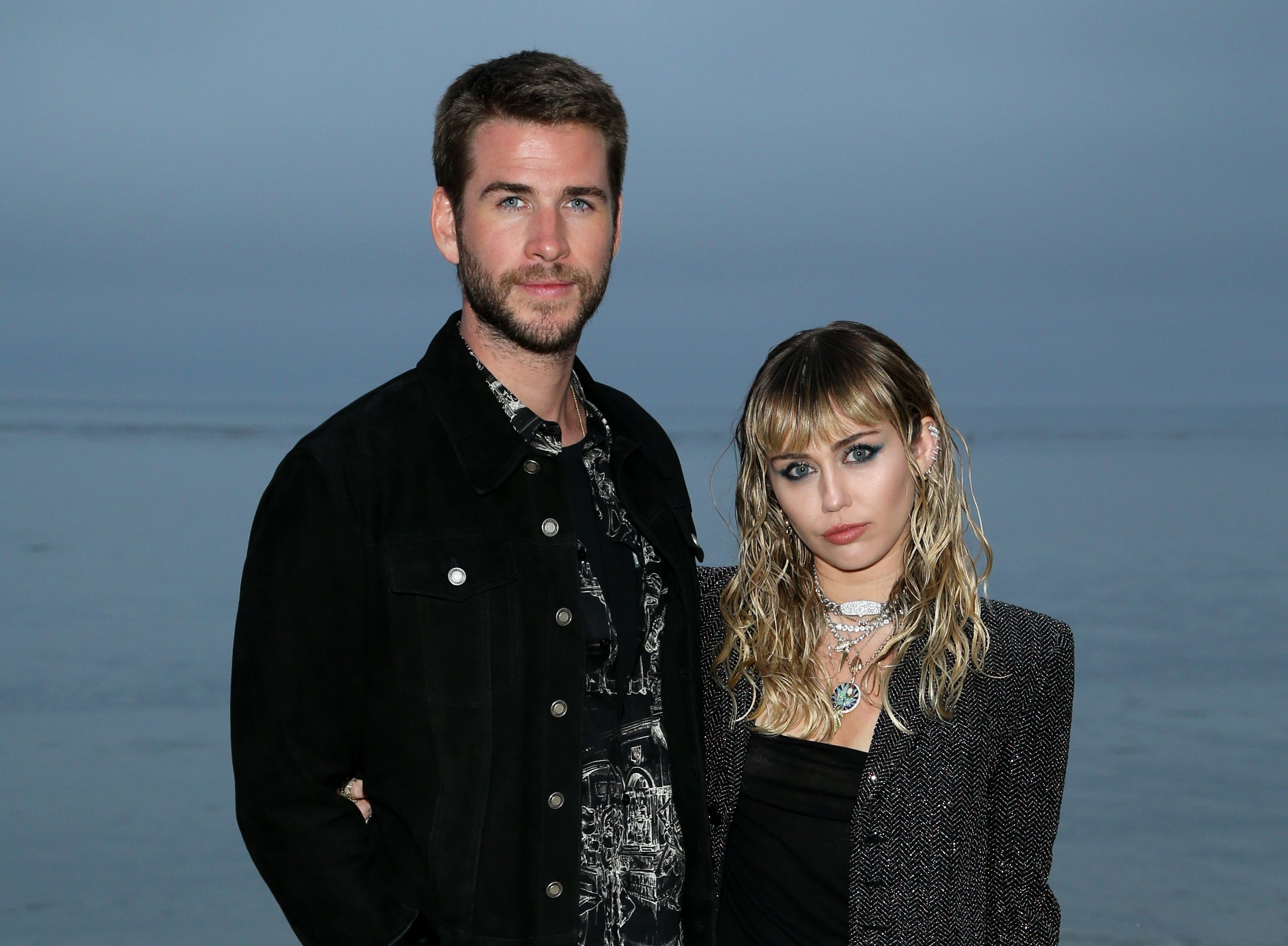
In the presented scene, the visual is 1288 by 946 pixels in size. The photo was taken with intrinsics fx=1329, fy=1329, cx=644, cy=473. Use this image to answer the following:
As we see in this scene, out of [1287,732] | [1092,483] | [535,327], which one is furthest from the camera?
[1092,483]

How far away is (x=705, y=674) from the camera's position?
124 inches

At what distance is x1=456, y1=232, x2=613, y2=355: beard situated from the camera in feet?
8.59

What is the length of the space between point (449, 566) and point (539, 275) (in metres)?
0.60

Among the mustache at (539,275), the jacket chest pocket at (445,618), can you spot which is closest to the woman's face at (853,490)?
the mustache at (539,275)

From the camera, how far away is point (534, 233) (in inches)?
103

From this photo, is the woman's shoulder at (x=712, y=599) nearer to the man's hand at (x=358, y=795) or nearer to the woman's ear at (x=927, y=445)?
the woman's ear at (x=927, y=445)

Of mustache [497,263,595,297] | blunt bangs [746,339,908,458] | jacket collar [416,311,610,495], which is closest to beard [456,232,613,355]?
mustache [497,263,595,297]

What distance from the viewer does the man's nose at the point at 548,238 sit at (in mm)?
2596

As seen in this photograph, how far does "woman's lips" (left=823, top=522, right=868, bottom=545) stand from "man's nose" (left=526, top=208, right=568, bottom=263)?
0.87 meters

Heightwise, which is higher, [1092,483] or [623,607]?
[623,607]

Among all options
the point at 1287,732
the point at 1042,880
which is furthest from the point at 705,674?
the point at 1287,732

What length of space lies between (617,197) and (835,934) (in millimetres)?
1643

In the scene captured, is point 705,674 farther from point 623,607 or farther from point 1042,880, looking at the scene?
point 1042,880

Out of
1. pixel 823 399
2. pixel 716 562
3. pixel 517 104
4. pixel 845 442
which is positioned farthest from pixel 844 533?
pixel 716 562
